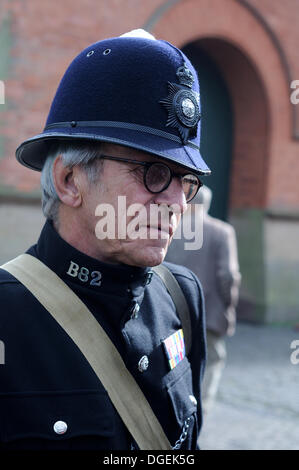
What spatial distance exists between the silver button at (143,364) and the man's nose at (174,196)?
402mm

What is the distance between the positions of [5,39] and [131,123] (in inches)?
207

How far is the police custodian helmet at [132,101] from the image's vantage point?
156 cm

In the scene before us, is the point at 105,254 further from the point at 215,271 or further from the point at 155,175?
the point at 215,271

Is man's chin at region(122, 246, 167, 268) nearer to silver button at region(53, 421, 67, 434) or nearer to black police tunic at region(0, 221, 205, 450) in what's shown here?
black police tunic at region(0, 221, 205, 450)

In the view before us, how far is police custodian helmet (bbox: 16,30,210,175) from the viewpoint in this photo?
1559mm

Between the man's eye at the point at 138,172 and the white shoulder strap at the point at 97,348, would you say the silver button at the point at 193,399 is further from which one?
the man's eye at the point at 138,172

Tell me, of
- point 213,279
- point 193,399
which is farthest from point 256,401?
point 193,399

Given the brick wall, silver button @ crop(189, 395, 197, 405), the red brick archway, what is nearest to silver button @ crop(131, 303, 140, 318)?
silver button @ crop(189, 395, 197, 405)

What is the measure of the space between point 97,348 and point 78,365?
Result: 0.07 metres

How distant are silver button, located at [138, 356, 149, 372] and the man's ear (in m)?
0.44

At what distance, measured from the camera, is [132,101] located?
1.58 meters

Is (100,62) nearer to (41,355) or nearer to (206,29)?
(41,355)

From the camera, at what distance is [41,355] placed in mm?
1474
